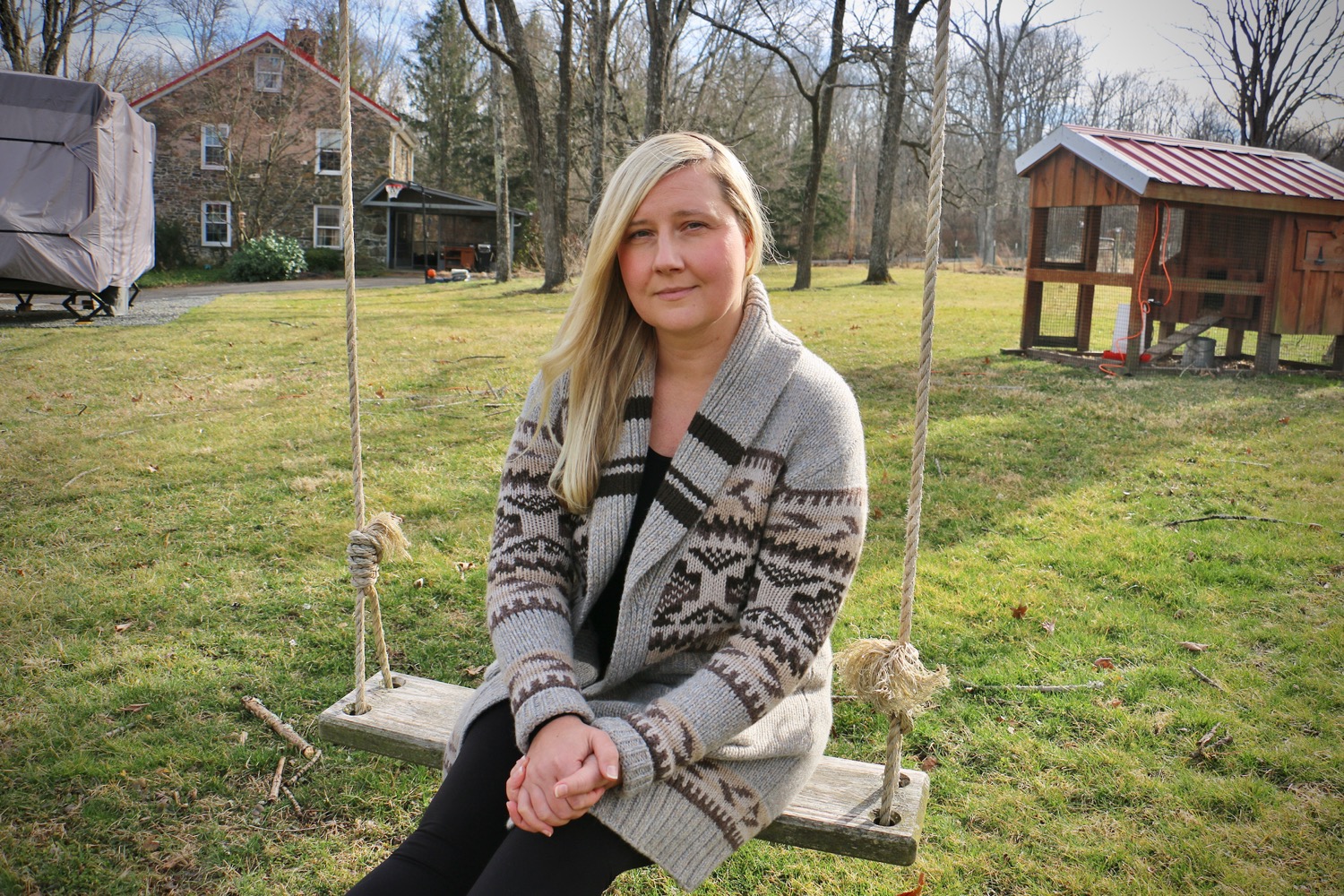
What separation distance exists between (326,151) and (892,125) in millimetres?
17384

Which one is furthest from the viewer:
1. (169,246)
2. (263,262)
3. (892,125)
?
(169,246)

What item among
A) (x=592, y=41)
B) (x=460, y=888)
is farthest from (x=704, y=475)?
(x=592, y=41)

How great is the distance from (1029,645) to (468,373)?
20.0 ft

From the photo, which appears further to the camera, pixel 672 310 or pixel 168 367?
pixel 168 367

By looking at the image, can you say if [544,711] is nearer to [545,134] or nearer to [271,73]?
[545,134]

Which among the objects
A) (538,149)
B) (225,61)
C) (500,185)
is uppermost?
(225,61)

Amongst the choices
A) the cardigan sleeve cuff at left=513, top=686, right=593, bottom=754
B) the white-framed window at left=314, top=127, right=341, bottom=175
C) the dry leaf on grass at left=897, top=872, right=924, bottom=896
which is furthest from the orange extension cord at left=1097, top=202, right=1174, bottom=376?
the white-framed window at left=314, top=127, right=341, bottom=175

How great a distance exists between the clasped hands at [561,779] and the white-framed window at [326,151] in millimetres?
29265

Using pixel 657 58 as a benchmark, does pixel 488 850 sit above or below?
below

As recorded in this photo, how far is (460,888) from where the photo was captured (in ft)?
5.44

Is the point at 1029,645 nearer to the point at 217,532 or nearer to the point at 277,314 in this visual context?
the point at 217,532

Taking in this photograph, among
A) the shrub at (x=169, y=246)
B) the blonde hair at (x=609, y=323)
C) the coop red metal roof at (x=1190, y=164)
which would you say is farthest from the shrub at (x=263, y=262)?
the blonde hair at (x=609, y=323)

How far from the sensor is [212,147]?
27469mm

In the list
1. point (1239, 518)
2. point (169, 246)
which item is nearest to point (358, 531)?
point (1239, 518)
